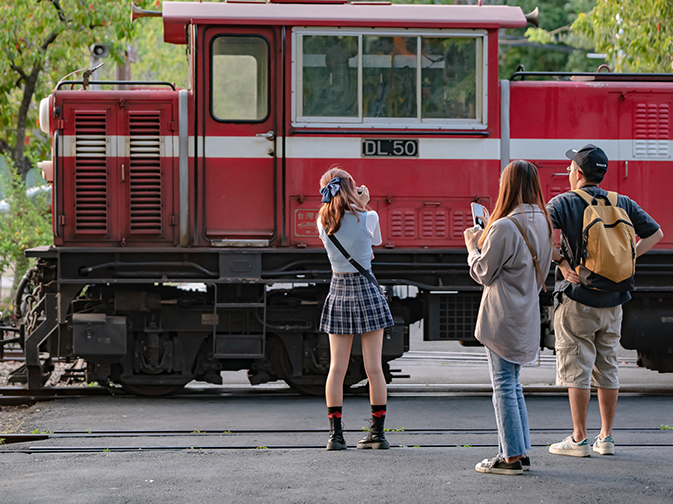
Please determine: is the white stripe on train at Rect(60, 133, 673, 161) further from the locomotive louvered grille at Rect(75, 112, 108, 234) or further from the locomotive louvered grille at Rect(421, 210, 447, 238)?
the locomotive louvered grille at Rect(421, 210, 447, 238)

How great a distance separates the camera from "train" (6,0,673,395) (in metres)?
7.49

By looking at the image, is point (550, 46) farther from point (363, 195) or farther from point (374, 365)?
point (374, 365)

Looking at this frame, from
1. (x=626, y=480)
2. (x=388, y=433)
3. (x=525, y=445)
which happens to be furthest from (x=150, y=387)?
(x=626, y=480)

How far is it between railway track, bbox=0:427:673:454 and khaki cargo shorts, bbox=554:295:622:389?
102 centimetres

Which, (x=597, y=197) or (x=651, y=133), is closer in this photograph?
(x=597, y=197)

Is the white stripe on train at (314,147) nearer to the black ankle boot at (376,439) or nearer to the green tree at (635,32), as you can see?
the black ankle boot at (376,439)

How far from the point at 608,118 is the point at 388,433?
399 centimetres

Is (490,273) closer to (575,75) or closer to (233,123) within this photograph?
(233,123)

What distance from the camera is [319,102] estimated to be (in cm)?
753

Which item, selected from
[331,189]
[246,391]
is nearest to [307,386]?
[246,391]

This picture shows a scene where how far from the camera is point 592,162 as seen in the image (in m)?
4.97

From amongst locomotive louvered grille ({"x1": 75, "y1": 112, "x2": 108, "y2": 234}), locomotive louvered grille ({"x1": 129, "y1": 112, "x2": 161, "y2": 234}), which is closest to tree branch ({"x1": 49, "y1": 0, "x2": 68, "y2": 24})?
locomotive louvered grille ({"x1": 75, "y1": 112, "x2": 108, "y2": 234})

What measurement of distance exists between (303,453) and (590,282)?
84.6 inches

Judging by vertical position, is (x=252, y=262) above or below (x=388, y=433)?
above
